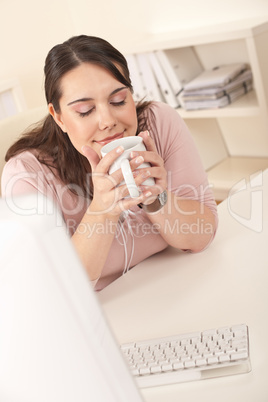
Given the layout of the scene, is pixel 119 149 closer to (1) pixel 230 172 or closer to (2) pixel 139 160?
(2) pixel 139 160

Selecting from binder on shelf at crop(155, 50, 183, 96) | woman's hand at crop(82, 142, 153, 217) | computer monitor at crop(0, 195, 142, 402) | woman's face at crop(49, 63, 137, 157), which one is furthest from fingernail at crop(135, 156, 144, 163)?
binder on shelf at crop(155, 50, 183, 96)

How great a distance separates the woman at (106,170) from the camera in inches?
53.6

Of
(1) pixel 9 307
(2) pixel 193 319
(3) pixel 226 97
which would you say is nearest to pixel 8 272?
(1) pixel 9 307

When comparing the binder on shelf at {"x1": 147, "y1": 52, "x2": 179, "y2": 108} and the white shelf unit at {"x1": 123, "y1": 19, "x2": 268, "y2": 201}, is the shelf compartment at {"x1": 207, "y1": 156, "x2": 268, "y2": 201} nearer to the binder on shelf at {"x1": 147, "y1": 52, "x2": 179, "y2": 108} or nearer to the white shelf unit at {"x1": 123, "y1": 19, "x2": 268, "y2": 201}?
the white shelf unit at {"x1": 123, "y1": 19, "x2": 268, "y2": 201}

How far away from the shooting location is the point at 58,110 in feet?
4.80

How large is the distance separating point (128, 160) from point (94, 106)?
0.77ft

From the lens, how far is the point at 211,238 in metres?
1.45

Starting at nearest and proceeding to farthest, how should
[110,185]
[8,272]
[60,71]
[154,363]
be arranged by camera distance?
[8,272], [154,363], [110,185], [60,71]

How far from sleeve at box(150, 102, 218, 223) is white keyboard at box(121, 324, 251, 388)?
0.57 metres

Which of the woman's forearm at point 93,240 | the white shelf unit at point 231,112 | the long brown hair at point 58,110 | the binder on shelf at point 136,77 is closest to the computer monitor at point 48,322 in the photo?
the woman's forearm at point 93,240

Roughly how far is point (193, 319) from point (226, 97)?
215 cm

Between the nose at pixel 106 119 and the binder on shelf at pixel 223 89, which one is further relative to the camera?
the binder on shelf at pixel 223 89

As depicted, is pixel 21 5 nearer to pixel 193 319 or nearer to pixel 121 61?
pixel 121 61

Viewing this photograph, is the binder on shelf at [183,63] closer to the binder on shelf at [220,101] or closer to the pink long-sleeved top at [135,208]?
the binder on shelf at [220,101]
